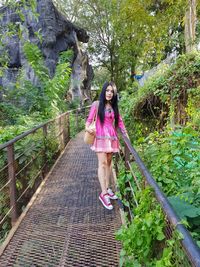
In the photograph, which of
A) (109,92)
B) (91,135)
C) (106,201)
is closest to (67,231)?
(106,201)

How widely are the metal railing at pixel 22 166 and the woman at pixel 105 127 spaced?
1.04 meters

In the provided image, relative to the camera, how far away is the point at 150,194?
5.79ft

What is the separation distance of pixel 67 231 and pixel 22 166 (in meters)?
1.45

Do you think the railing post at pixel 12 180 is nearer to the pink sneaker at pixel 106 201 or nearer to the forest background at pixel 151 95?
the forest background at pixel 151 95

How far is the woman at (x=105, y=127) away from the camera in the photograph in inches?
132

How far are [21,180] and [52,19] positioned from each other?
12.9 metres

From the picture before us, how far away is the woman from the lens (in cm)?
336

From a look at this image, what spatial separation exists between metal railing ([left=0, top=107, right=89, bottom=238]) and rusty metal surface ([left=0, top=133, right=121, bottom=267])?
0.22 metres

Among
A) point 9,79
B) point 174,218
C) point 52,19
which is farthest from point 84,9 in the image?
point 174,218

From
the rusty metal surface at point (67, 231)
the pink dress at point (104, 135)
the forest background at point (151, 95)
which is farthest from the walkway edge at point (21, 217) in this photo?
the pink dress at point (104, 135)

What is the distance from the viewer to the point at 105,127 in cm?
343

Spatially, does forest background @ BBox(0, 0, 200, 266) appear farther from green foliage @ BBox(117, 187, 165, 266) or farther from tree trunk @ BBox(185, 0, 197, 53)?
green foliage @ BBox(117, 187, 165, 266)

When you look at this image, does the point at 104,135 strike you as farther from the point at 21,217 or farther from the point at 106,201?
the point at 21,217

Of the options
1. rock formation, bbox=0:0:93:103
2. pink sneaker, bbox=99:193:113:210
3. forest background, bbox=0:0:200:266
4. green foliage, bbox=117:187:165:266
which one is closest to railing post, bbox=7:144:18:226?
forest background, bbox=0:0:200:266
